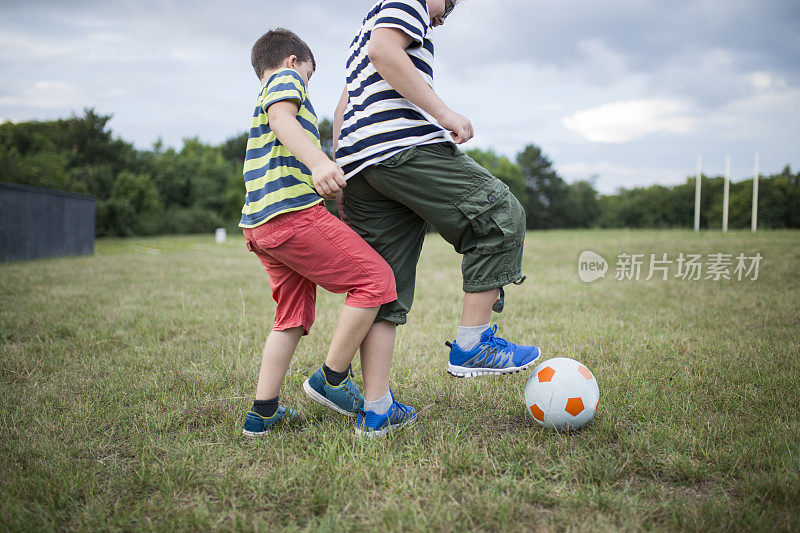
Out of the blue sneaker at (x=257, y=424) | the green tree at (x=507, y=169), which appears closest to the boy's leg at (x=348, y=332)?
the blue sneaker at (x=257, y=424)

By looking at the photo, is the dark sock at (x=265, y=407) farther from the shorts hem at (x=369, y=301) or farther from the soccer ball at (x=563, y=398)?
the soccer ball at (x=563, y=398)

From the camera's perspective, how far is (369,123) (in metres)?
2.13

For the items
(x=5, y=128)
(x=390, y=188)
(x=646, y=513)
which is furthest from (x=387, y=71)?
(x=5, y=128)

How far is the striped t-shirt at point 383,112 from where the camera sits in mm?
2089

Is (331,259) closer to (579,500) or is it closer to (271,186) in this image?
(271,186)

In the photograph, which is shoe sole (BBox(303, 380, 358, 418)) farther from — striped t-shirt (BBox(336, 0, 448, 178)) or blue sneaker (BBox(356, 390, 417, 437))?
striped t-shirt (BBox(336, 0, 448, 178))

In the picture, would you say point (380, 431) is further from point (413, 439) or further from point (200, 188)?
point (200, 188)

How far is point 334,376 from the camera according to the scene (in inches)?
92.1

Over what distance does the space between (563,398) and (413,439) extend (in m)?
0.67

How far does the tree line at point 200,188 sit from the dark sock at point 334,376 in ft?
76.9

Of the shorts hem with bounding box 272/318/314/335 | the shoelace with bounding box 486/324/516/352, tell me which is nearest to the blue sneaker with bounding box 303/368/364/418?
the shorts hem with bounding box 272/318/314/335

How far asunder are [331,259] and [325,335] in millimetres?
2233

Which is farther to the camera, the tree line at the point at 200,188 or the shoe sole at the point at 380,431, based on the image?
the tree line at the point at 200,188

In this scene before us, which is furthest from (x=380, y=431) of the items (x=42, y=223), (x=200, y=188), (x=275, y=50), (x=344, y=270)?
(x=200, y=188)
